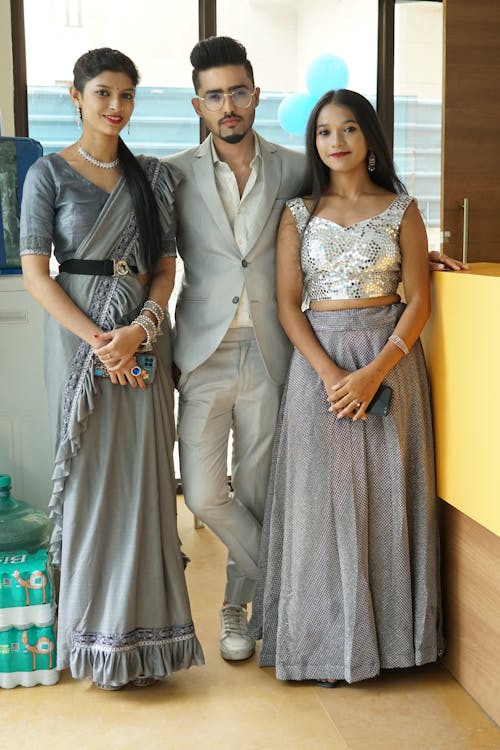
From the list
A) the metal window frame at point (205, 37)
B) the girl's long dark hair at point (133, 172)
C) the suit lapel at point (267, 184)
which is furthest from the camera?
the metal window frame at point (205, 37)

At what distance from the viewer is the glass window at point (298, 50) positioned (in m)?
4.36

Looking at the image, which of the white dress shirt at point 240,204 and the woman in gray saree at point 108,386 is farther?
the white dress shirt at point 240,204

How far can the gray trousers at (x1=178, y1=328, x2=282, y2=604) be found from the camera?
2760mm

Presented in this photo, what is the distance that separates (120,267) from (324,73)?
7.02 ft

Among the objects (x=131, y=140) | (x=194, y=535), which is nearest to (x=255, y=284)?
(x=194, y=535)

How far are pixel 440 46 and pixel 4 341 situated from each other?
8.88 ft

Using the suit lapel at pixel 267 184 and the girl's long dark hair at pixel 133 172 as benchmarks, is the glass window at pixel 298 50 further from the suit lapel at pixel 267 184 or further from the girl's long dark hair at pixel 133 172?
the girl's long dark hair at pixel 133 172

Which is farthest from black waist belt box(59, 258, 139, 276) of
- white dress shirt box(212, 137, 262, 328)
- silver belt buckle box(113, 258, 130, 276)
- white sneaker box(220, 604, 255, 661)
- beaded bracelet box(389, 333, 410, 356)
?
white sneaker box(220, 604, 255, 661)

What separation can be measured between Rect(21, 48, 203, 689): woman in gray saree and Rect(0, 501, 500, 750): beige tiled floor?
0.30ft

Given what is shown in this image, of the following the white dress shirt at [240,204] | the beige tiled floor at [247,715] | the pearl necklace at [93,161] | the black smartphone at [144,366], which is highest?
the pearl necklace at [93,161]

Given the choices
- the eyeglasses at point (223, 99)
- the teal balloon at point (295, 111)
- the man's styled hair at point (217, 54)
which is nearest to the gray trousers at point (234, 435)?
the eyeglasses at point (223, 99)

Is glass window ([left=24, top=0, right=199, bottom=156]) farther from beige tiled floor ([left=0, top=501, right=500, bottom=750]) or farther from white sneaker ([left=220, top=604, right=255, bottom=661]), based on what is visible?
beige tiled floor ([left=0, top=501, right=500, bottom=750])

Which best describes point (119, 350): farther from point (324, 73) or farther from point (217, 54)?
point (324, 73)

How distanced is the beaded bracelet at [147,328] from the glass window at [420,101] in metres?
2.44
